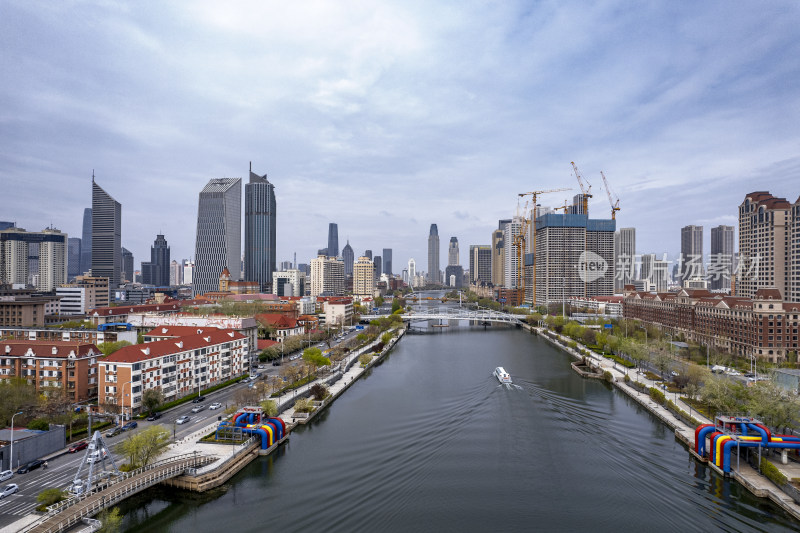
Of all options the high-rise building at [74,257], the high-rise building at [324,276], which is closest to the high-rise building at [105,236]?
the high-rise building at [324,276]

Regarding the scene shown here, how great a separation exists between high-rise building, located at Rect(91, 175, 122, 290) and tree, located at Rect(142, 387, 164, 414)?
236 ft

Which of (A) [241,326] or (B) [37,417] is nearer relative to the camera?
(B) [37,417]

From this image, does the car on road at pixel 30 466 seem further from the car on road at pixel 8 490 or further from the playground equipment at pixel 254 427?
the playground equipment at pixel 254 427

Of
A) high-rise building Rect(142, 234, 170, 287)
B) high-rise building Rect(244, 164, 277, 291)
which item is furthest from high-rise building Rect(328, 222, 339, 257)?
high-rise building Rect(244, 164, 277, 291)

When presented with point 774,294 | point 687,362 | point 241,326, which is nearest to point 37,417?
point 241,326

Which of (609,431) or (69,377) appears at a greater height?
(69,377)

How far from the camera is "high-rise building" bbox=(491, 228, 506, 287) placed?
98.3 meters

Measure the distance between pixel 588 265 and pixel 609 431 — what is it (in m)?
46.7

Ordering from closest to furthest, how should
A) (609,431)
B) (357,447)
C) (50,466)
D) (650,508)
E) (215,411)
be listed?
1. (650,508)
2. (50,466)
3. (357,447)
4. (609,431)
5. (215,411)

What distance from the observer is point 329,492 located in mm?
9961

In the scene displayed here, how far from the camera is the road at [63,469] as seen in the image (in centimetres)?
864

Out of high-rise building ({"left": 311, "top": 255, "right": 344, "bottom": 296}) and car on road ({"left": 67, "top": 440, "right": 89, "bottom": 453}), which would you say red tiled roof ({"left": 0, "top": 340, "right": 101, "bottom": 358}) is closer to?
car on road ({"left": 67, "top": 440, "right": 89, "bottom": 453})

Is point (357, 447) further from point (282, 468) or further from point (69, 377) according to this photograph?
point (69, 377)

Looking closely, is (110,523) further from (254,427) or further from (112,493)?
(254,427)
